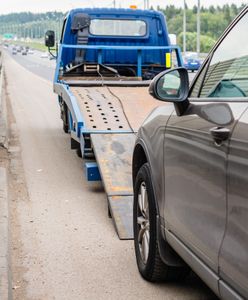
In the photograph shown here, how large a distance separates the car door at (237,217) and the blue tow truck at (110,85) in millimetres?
3119

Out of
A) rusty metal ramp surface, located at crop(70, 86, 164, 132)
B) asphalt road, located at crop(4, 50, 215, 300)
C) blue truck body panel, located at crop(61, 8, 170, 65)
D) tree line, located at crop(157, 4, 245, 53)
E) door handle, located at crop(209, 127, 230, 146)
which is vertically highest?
door handle, located at crop(209, 127, 230, 146)

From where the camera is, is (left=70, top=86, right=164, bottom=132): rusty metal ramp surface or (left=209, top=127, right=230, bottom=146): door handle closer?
(left=209, top=127, right=230, bottom=146): door handle

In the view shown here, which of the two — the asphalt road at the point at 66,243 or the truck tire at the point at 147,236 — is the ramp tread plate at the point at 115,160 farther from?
the truck tire at the point at 147,236

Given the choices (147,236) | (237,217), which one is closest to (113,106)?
(147,236)

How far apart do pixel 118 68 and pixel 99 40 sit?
741 millimetres

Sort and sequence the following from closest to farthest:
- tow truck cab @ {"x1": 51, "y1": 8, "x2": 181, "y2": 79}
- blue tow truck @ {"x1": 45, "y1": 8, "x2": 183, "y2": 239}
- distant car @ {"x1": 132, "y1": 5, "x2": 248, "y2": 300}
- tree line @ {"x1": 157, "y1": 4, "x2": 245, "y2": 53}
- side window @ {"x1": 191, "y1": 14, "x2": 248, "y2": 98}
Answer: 1. distant car @ {"x1": 132, "y1": 5, "x2": 248, "y2": 300}
2. side window @ {"x1": 191, "y1": 14, "x2": 248, "y2": 98}
3. blue tow truck @ {"x1": 45, "y1": 8, "x2": 183, "y2": 239}
4. tow truck cab @ {"x1": 51, "y1": 8, "x2": 181, "y2": 79}
5. tree line @ {"x1": 157, "y1": 4, "x2": 245, "y2": 53}

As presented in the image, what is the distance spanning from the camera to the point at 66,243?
6.05 meters

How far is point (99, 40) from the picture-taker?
44.6 ft

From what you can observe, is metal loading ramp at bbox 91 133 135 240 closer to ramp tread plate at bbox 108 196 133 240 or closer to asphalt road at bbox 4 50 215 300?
ramp tread plate at bbox 108 196 133 240

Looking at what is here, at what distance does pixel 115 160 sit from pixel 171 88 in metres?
3.64

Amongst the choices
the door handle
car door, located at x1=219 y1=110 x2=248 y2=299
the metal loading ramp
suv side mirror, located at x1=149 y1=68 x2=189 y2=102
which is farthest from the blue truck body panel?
car door, located at x1=219 y1=110 x2=248 y2=299

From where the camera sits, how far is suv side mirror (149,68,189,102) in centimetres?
391

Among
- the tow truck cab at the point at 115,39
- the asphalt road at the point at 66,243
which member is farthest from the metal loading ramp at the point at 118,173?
the tow truck cab at the point at 115,39

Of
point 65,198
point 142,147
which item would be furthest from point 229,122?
point 65,198
